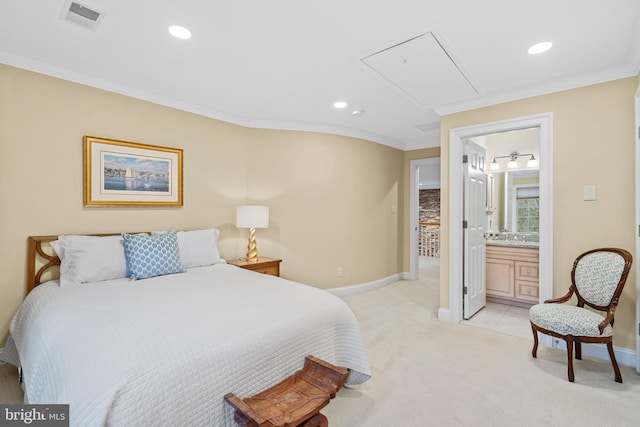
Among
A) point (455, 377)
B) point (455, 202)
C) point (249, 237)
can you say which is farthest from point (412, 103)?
point (455, 377)

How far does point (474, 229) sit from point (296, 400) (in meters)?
2.98

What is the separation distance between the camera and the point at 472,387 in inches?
84.4

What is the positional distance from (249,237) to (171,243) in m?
1.04

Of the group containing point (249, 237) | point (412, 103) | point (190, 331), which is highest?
point (412, 103)

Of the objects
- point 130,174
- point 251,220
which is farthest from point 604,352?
point 130,174

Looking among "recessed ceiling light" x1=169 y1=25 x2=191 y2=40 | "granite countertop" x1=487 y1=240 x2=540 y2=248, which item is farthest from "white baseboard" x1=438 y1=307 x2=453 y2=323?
"recessed ceiling light" x1=169 y1=25 x2=191 y2=40

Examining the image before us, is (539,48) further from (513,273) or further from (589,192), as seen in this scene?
(513,273)

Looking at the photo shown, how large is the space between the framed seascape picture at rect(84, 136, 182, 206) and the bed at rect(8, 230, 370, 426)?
0.64 meters

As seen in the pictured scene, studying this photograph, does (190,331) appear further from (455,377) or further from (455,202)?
(455,202)

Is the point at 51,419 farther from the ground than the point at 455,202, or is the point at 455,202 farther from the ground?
the point at 455,202

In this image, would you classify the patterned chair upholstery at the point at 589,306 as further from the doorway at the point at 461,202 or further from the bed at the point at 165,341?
the bed at the point at 165,341

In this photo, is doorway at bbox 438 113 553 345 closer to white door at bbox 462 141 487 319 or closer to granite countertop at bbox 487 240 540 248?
white door at bbox 462 141 487 319

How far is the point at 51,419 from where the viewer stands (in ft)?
3.93

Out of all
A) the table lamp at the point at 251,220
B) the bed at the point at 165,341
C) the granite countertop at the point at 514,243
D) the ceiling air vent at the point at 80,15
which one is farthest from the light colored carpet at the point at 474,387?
the ceiling air vent at the point at 80,15
